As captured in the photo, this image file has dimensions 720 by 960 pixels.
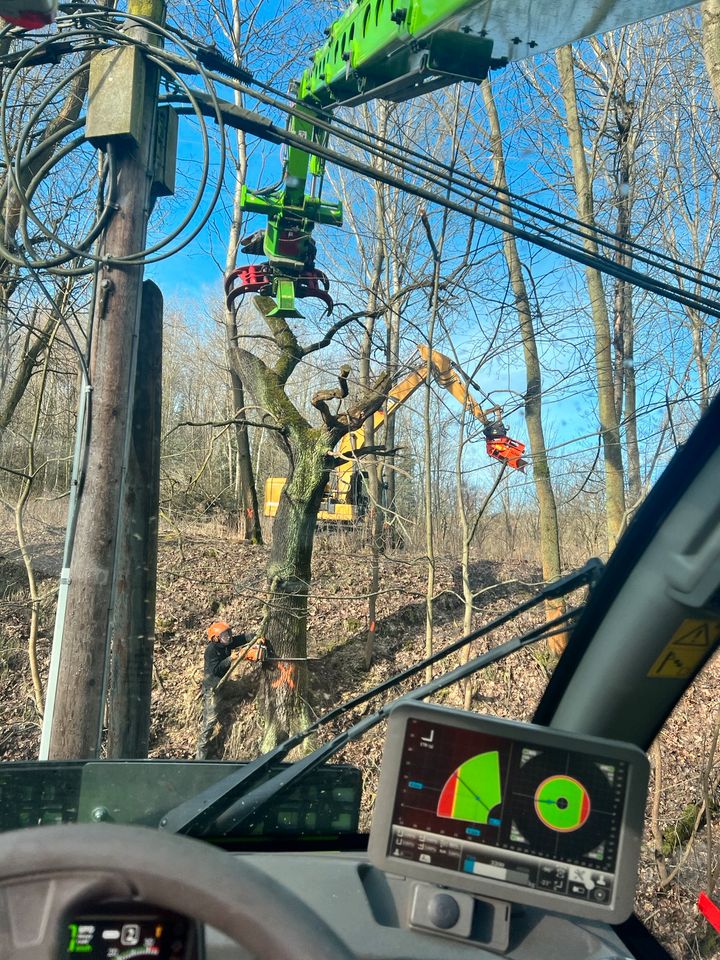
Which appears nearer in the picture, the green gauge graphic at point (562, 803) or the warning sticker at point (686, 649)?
the green gauge graphic at point (562, 803)

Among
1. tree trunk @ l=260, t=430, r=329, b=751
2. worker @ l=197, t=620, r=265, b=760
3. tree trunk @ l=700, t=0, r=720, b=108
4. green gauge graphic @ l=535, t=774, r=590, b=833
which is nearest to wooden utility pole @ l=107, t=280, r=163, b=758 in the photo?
green gauge graphic @ l=535, t=774, r=590, b=833

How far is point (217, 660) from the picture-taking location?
9805mm

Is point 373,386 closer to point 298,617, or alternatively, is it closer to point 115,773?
point 298,617

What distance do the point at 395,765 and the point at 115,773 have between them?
3.46ft

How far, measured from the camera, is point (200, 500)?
14.6m

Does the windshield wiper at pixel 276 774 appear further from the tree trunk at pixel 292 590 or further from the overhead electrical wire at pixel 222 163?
the tree trunk at pixel 292 590

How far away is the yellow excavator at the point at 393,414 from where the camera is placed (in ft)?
31.0

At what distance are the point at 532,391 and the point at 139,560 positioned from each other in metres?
5.76

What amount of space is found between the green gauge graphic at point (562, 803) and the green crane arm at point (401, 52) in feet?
11.5

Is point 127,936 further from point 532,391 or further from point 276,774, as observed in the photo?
point 532,391

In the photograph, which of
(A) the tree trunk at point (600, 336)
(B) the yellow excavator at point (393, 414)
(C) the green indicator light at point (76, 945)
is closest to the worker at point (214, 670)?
(B) the yellow excavator at point (393, 414)

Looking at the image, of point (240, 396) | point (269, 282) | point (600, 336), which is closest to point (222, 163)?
point (269, 282)

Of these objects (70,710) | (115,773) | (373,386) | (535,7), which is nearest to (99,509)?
(70,710)

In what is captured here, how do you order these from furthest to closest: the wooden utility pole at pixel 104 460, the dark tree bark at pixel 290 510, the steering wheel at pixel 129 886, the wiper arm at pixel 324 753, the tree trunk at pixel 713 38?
the dark tree bark at pixel 290 510 → the tree trunk at pixel 713 38 → the wooden utility pole at pixel 104 460 → the wiper arm at pixel 324 753 → the steering wheel at pixel 129 886
